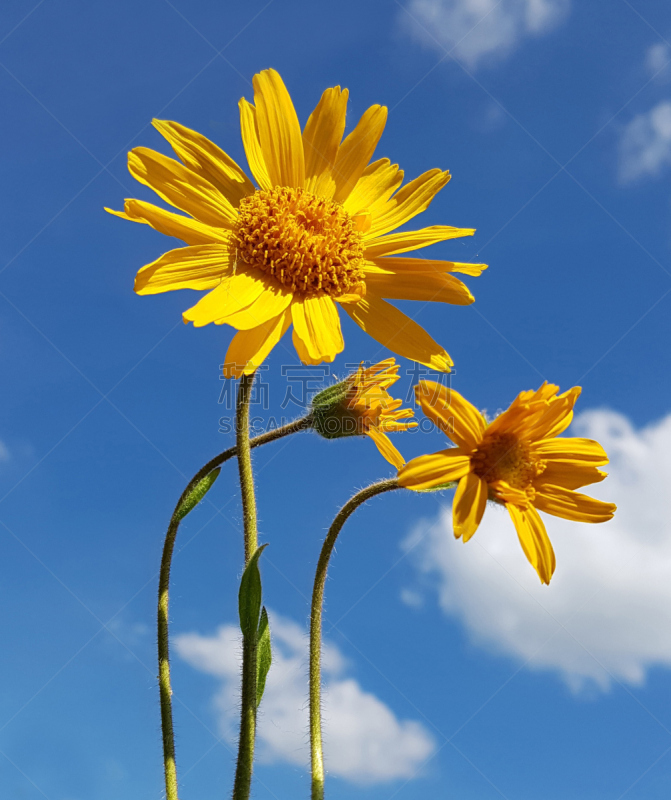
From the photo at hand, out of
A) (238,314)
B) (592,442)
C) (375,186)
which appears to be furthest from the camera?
(375,186)

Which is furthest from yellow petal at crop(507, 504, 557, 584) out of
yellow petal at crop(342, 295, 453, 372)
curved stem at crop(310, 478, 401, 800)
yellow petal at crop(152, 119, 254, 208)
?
yellow petal at crop(152, 119, 254, 208)

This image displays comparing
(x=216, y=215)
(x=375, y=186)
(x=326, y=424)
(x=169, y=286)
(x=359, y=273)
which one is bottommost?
(x=169, y=286)

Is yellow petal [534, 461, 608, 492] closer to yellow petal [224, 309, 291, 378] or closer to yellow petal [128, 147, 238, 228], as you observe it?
yellow petal [224, 309, 291, 378]

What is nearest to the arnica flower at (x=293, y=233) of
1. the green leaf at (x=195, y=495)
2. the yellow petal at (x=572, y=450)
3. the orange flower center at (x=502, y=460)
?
the orange flower center at (x=502, y=460)

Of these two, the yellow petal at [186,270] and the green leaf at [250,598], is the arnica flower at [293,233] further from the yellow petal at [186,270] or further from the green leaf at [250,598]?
the green leaf at [250,598]

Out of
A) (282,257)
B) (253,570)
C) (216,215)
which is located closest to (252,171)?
(216,215)

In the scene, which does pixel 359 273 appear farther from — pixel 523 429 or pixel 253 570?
pixel 253 570

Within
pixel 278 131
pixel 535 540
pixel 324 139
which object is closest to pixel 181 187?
pixel 278 131
